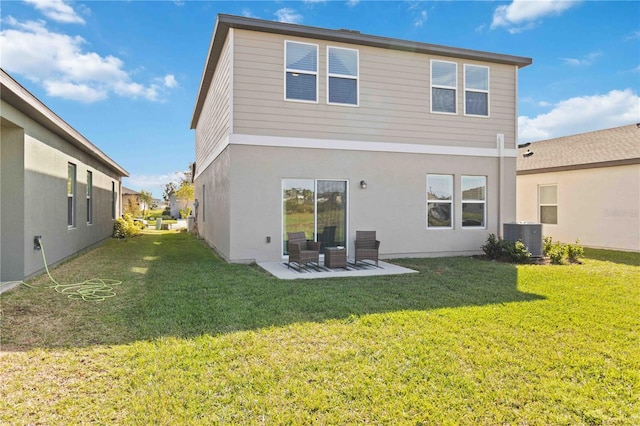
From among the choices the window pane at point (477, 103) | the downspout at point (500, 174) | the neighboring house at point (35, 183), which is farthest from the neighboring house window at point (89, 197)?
the downspout at point (500, 174)

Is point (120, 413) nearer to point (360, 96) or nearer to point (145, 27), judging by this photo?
point (360, 96)

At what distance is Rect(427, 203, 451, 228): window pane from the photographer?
413 inches

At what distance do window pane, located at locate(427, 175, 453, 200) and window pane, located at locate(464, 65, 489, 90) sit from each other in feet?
8.96

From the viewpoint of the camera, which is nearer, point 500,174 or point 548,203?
point 500,174

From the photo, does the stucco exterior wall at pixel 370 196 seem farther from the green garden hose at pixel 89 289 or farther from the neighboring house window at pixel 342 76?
the green garden hose at pixel 89 289

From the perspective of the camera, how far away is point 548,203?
46.2 ft

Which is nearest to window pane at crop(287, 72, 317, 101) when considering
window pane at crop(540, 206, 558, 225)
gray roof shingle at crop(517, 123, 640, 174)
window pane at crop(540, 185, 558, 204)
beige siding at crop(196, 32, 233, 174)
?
beige siding at crop(196, 32, 233, 174)

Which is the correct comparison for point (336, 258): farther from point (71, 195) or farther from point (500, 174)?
point (71, 195)

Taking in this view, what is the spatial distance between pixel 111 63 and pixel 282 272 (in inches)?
603

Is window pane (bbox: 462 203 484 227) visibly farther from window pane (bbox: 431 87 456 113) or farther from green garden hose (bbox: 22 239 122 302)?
green garden hose (bbox: 22 239 122 302)

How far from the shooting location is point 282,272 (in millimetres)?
7793

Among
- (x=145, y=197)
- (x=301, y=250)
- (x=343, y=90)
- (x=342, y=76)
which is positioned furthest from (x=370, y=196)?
(x=145, y=197)

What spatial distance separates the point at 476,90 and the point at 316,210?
233 inches

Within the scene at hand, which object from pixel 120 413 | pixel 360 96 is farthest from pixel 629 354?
pixel 360 96
